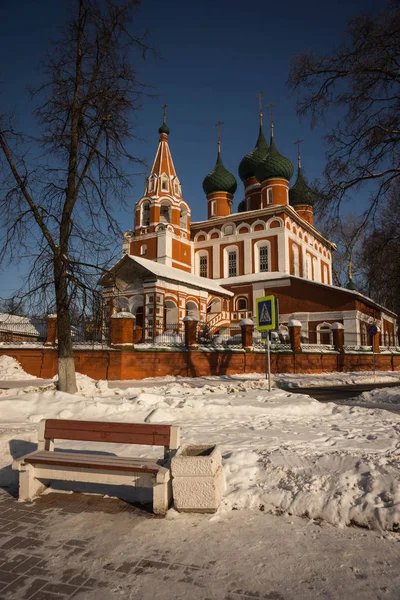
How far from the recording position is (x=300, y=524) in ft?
11.3

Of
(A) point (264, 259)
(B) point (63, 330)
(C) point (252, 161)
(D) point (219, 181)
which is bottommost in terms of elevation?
(B) point (63, 330)

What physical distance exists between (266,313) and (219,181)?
32149mm

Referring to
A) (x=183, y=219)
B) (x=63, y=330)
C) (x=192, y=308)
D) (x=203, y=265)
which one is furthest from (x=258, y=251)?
(x=63, y=330)

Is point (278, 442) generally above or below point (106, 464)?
below

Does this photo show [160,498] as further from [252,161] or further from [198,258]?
[252,161]

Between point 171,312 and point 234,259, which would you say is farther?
point 234,259

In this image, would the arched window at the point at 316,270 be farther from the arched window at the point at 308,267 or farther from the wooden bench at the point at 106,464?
the wooden bench at the point at 106,464

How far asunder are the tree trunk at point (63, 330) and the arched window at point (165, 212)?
25327 millimetres

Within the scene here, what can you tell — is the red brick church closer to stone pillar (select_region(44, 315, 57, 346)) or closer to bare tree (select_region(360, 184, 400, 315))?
stone pillar (select_region(44, 315, 57, 346))

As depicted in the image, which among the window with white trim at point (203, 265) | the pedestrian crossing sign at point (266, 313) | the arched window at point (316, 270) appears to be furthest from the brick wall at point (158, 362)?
the arched window at point (316, 270)

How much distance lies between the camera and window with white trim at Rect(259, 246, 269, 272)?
35.5 meters

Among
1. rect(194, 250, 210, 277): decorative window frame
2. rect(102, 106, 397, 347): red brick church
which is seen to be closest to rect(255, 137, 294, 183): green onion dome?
rect(102, 106, 397, 347): red brick church

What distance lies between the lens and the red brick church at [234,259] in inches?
1022

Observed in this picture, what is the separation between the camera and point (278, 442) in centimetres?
564
